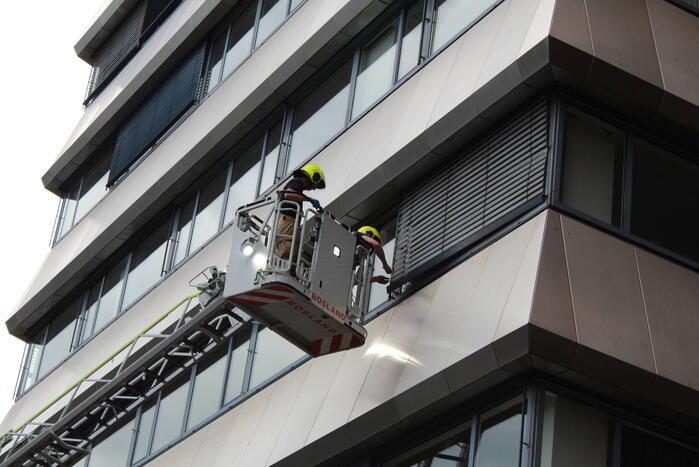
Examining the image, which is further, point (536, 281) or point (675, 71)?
point (675, 71)

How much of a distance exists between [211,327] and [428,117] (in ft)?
18.1

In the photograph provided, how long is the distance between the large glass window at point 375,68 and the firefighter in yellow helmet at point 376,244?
3.84m

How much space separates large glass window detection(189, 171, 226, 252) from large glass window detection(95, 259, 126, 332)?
397 centimetres

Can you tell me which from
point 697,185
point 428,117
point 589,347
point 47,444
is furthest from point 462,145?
point 47,444

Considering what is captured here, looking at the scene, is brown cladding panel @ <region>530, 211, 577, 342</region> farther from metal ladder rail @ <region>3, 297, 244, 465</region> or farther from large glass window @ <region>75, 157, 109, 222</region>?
large glass window @ <region>75, 157, 109, 222</region>

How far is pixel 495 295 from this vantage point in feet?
55.4

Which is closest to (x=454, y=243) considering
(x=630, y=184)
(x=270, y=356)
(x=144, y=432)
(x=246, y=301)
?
(x=630, y=184)

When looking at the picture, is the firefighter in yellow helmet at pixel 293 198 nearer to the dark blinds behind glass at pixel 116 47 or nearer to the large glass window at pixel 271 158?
the large glass window at pixel 271 158

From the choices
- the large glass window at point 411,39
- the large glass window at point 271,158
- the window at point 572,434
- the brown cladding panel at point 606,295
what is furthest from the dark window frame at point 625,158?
the large glass window at point 271,158

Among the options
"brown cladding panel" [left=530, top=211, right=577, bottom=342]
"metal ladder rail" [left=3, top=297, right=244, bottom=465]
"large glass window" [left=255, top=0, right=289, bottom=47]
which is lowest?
"brown cladding panel" [left=530, top=211, right=577, bottom=342]

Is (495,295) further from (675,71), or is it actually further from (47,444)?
(47,444)

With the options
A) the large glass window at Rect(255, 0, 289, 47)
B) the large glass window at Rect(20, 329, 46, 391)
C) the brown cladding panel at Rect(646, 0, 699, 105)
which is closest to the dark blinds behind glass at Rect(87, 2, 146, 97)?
the large glass window at Rect(20, 329, 46, 391)

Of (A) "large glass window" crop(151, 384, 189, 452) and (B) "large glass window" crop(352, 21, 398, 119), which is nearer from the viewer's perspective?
(B) "large glass window" crop(352, 21, 398, 119)

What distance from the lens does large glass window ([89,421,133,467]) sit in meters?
27.3
